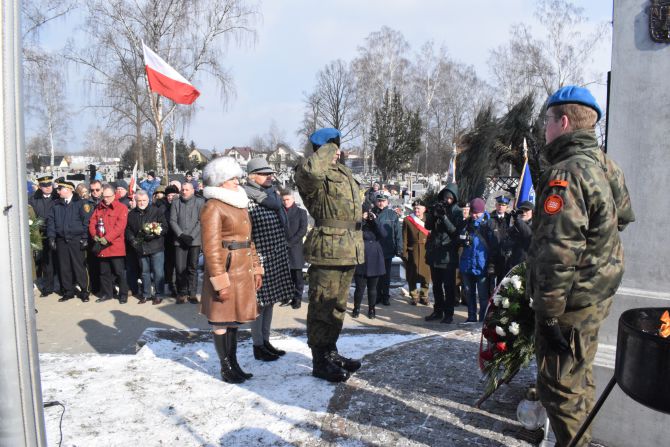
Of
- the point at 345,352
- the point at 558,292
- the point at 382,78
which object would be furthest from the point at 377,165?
the point at 558,292

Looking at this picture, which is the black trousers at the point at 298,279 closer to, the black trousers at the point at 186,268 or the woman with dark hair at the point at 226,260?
the black trousers at the point at 186,268

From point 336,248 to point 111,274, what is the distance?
612 cm

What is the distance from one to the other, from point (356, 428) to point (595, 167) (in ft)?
7.29

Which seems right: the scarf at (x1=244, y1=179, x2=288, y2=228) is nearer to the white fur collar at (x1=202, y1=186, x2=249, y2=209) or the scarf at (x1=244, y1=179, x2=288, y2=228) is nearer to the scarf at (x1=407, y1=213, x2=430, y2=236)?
the white fur collar at (x1=202, y1=186, x2=249, y2=209)

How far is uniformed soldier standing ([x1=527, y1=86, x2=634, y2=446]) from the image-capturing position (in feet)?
8.23

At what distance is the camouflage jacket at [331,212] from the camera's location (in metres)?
4.18

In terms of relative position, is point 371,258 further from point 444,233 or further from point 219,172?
point 219,172

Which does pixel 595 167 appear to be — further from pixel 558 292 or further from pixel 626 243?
pixel 626 243

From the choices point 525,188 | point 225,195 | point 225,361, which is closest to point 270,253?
point 225,195

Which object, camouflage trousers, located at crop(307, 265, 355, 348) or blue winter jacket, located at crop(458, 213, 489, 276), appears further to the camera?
blue winter jacket, located at crop(458, 213, 489, 276)

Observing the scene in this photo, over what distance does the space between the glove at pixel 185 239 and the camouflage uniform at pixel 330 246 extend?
4687 millimetres

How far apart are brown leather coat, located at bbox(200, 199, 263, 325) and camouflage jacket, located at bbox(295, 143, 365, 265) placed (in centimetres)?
55

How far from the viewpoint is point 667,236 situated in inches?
121

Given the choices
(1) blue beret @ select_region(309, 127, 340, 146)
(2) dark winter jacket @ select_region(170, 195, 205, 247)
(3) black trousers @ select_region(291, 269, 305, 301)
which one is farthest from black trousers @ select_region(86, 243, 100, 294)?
(1) blue beret @ select_region(309, 127, 340, 146)
